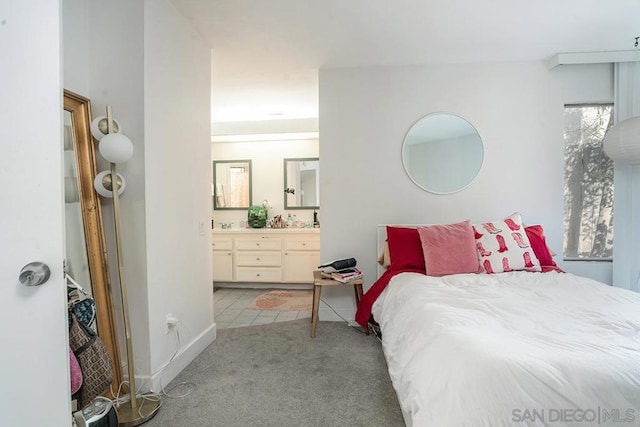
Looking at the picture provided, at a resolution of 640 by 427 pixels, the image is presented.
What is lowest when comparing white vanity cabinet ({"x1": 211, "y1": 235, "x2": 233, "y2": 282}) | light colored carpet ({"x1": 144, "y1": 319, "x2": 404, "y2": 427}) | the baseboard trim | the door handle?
light colored carpet ({"x1": 144, "y1": 319, "x2": 404, "y2": 427})

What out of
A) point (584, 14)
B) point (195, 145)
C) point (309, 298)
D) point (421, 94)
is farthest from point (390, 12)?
point (309, 298)

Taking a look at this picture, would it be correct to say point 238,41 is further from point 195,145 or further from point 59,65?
point 59,65

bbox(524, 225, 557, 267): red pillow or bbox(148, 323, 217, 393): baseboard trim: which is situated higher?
bbox(524, 225, 557, 267): red pillow

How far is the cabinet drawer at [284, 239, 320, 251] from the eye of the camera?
431 cm

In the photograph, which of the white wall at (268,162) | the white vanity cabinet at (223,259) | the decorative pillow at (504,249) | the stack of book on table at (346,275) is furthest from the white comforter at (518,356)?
the white wall at (268,162)

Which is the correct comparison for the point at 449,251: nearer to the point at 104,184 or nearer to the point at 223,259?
the point at 104,184

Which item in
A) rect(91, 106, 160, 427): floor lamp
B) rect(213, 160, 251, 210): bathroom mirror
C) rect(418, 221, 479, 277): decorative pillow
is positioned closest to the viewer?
rect(91, 106, 160, 427): floor lamp

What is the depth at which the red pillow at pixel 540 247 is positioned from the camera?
8.05 ft

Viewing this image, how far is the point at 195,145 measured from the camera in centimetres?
237

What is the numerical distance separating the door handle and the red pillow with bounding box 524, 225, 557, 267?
3.01 metres

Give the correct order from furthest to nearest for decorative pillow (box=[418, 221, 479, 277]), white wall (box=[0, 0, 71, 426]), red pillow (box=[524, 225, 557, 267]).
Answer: red pillow (box=[524, 225, 557, 267]), decorative pillow (box=[418, 221, 479, 277]), white wall (box=[0, 0, 71, 426])

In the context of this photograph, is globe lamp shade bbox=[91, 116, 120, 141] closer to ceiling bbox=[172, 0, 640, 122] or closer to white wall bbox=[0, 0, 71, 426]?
white wall bbox=[0, 0, 71, 426]

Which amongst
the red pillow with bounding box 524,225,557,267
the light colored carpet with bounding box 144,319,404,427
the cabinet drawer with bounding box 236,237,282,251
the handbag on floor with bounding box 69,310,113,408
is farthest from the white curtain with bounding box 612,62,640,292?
the handbag on floor with bounding box 69,310,113,408

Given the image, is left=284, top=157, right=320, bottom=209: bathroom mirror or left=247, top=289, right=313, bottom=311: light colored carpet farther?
left=284, top=157, right=320, bottom=209: bathroom mirror
